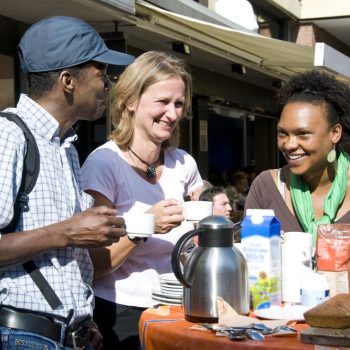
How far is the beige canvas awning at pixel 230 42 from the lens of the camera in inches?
272

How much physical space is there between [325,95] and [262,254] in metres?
1.01

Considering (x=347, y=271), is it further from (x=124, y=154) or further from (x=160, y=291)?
(x=124, y=154)

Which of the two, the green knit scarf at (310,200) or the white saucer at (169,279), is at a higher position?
the green knit scarf at (310,200)

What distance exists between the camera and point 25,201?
7.59 ft

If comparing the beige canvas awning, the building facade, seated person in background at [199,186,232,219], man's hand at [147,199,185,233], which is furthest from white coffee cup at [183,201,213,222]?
the beige canvas awning

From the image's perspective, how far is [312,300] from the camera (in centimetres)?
250

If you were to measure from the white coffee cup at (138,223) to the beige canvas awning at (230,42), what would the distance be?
430cm

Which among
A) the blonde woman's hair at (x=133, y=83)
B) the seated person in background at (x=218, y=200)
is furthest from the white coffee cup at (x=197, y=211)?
the seated person in background at (x=218, y=200)

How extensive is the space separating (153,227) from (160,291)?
0.35m

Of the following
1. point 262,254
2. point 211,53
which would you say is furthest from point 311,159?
point 211,53

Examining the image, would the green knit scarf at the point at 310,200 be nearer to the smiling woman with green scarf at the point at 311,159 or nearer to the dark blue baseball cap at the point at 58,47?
the smiling woman with green scarf at the point at 311,159

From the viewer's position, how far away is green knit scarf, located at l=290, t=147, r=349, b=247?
10.1 feet

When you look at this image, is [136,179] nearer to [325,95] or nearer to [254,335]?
[325,95]

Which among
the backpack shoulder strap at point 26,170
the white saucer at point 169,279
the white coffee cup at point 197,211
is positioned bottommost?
the white saucer at point 169,279
